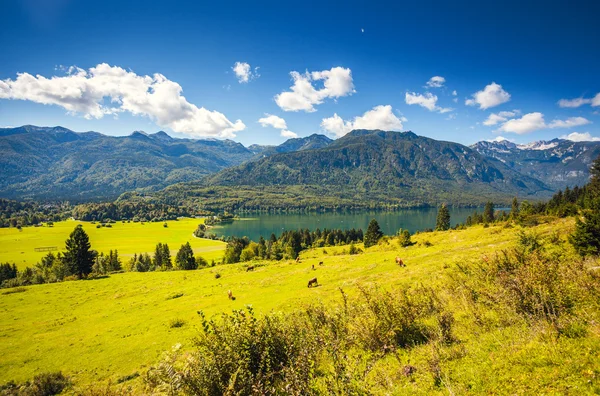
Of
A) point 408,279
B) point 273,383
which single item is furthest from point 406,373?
point 408,279

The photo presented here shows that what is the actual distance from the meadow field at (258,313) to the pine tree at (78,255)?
14.0 meters

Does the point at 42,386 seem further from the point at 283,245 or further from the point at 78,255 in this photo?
the point at 283,245

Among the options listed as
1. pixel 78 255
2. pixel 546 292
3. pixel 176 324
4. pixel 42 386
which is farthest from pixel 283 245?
pixel 546 292

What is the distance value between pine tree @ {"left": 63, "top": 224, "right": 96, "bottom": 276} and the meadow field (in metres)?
14.0

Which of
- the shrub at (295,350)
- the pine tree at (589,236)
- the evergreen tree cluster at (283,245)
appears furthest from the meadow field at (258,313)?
the evergreen tree cluster at (283,245)

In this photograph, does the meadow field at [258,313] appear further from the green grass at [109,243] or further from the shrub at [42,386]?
the green grass at [109,243]

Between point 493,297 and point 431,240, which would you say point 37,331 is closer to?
point 493,297

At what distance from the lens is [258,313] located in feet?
72.8

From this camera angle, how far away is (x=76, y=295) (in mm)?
40406

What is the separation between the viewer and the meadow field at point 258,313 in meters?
7.07

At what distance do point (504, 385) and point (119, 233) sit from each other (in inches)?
8728

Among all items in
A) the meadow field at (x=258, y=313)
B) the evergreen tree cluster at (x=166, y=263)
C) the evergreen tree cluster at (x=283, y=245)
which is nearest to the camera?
the meadow field at (x=258, y=313)

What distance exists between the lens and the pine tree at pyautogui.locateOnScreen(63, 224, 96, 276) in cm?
5766

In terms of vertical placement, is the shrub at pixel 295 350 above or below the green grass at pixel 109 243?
above
